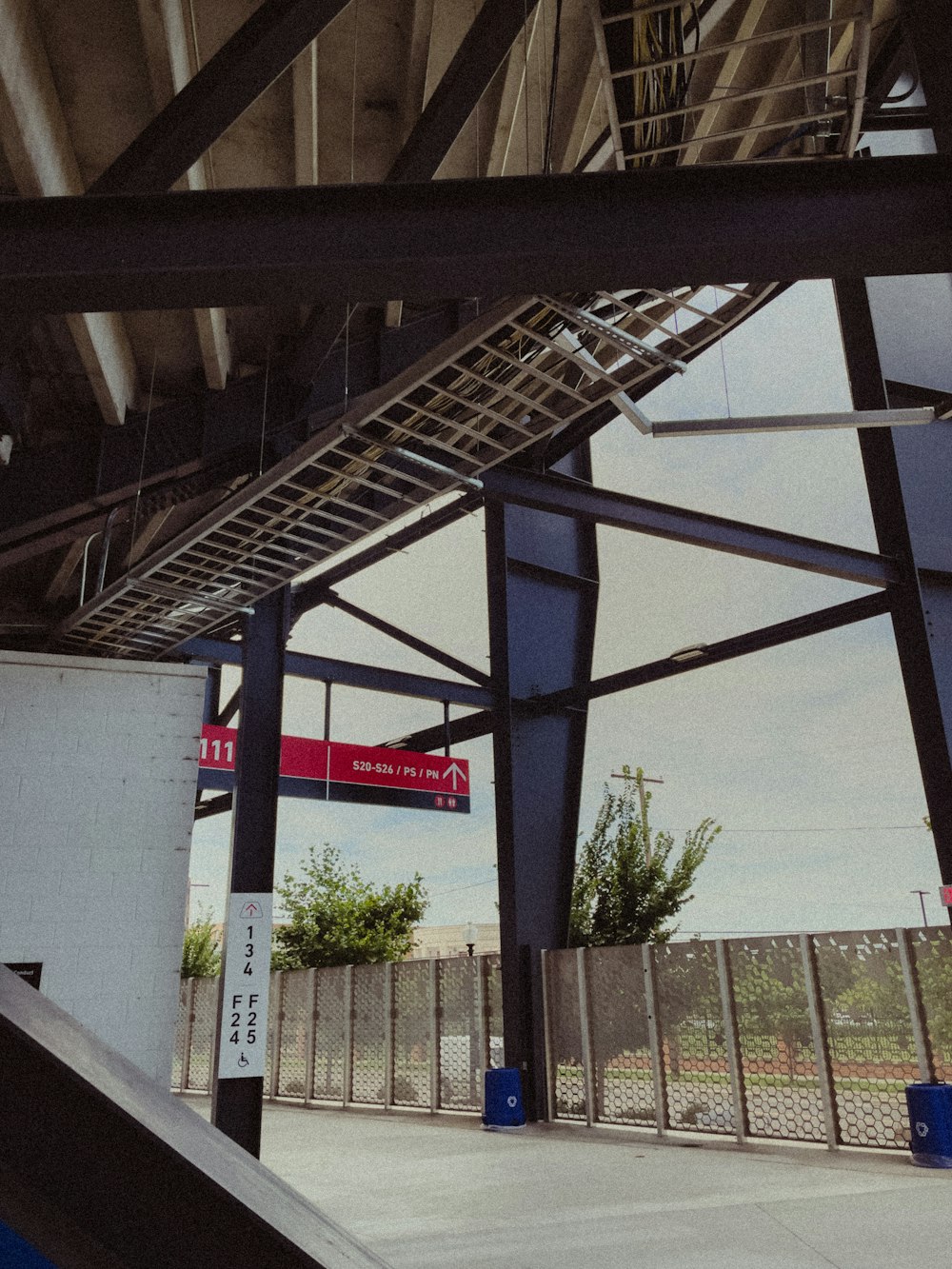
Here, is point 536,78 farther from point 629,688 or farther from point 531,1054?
point 531,1054

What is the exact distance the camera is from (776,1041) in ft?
29.7

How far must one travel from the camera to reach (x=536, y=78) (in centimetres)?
496

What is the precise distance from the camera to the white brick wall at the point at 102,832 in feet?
23.3

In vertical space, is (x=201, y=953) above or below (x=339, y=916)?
below

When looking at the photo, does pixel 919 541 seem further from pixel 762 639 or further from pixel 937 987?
pixel 937 987

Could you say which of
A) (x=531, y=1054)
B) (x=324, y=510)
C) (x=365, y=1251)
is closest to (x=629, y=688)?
(x=531, y=1054)

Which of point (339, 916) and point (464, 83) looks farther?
point (339, 916)

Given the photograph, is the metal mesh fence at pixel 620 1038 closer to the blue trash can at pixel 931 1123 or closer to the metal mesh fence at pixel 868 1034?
the metal mesh fence at pixel 868 1034

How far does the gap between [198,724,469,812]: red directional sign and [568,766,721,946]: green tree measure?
4246 millimetres

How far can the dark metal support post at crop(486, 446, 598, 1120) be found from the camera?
11.1 m

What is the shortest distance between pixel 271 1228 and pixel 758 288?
497 centimetres

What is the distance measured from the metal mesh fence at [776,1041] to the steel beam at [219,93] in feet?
27.9

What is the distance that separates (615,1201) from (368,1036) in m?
7.49

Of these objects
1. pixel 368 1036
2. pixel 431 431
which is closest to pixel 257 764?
pixel 431 431
